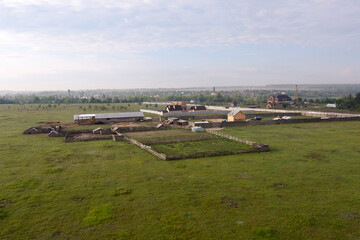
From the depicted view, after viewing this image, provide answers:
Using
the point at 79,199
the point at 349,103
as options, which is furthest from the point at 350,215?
the point at 349,103

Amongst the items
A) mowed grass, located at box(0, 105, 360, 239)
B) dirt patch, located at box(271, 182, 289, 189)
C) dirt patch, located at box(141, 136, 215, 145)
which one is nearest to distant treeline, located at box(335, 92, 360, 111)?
mowed grass, located at box(0, 105, 360, 239)

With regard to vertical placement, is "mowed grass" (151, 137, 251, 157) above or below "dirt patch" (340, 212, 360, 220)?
above

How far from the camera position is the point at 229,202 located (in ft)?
47.0

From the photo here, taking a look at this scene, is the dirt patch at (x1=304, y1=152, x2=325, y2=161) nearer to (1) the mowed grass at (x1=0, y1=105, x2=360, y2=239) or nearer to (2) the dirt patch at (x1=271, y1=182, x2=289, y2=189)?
(1) the mowed grass at (x1=0, y1=105, x2=360, y2=239)

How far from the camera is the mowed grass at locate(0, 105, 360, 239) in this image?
38.7 feet

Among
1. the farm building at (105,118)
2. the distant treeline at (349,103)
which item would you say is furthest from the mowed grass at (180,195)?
the distant treeline at (349,103)

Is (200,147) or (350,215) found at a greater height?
(200,147)

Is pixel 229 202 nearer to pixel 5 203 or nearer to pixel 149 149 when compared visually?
pixel 5 203

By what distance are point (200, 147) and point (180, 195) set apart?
42.9 feet

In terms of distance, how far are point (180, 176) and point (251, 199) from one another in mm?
5499

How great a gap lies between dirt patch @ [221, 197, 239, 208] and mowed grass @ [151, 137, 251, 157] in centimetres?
977

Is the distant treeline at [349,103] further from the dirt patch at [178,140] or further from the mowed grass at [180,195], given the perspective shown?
the dirt patch at [178,140]

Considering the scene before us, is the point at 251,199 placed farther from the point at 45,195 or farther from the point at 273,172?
the point at 45,195

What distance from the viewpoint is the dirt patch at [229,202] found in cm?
1398
